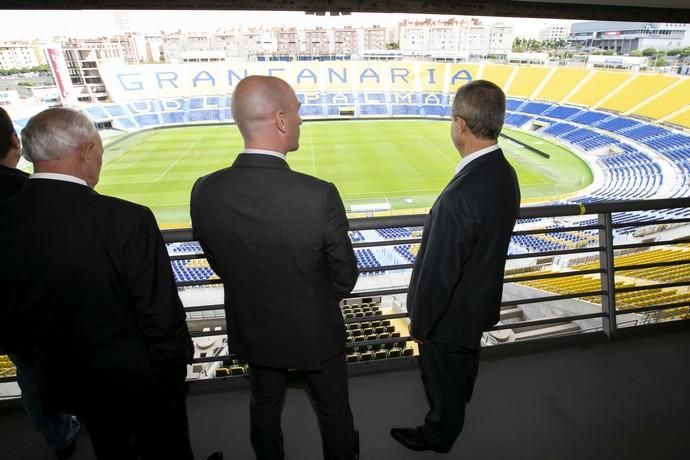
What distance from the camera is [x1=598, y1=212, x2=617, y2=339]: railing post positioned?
204cm

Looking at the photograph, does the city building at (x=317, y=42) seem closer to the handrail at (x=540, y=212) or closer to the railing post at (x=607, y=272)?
the railing post at (x=607, y=272)

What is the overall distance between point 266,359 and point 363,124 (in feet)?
87.6

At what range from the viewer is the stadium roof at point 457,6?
1460 millimetres

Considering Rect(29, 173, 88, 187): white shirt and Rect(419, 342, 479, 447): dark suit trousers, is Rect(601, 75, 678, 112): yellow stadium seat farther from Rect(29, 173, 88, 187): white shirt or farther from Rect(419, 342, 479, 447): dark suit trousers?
Rect(29, 173, 88, 187): white shirt

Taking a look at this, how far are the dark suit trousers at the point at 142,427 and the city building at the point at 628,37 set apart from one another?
26.5m

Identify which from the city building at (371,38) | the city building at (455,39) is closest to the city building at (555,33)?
the city building at (455,39)

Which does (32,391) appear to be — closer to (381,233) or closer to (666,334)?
(666,334)

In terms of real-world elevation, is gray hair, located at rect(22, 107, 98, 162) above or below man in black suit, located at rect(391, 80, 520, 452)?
above

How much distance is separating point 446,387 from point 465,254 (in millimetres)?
584

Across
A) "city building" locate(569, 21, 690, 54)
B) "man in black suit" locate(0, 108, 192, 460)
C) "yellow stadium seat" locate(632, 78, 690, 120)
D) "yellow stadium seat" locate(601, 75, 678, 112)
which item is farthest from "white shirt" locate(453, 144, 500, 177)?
"yellow stadium seat" locate(601, 75, 678, 112)

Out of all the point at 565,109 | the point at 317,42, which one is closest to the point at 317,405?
the point at 565,109

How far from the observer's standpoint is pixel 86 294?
1.01m

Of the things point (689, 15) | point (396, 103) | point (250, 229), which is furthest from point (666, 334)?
point (396, 103)

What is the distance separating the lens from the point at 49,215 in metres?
0.96
